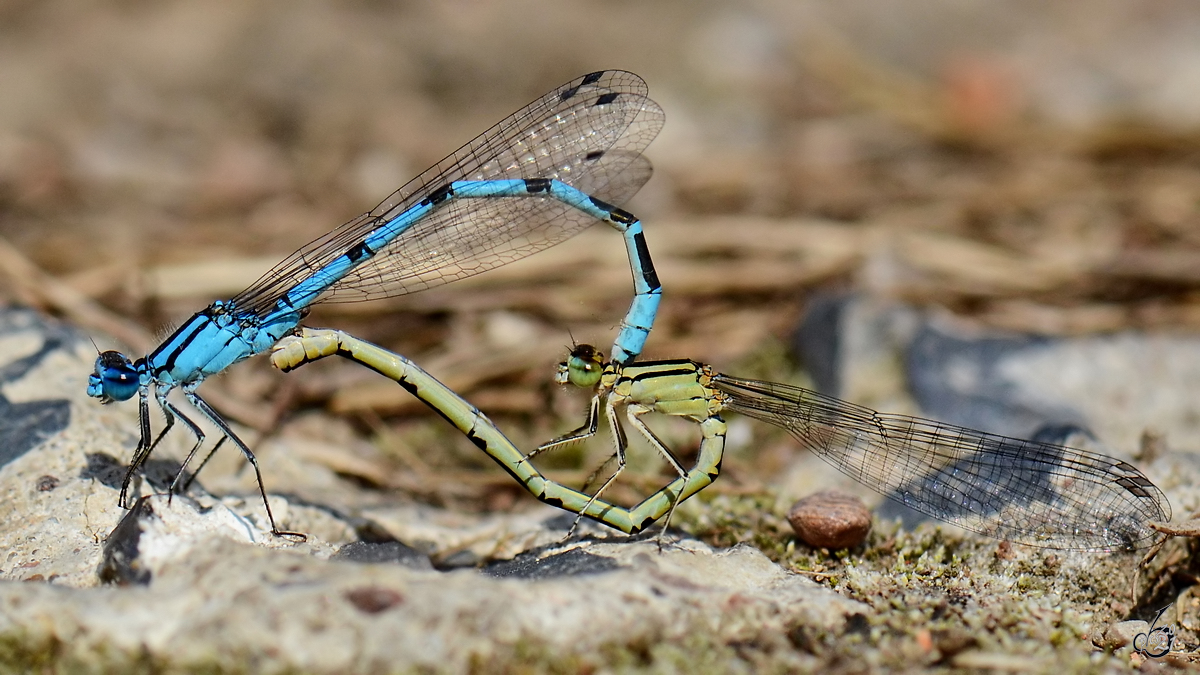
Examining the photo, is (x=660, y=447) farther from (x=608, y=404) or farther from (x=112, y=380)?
(x=112, y=380)

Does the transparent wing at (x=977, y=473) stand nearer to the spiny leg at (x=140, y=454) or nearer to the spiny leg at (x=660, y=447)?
the spiny leg at (x=660, y=447)

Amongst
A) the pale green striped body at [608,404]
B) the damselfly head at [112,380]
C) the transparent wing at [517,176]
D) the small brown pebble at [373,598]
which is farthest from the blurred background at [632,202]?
the small brown pebble at [373,598]

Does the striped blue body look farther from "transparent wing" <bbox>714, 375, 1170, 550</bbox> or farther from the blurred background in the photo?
"transparent wing" <bbox>714, 375, 1170, 550</bbox>

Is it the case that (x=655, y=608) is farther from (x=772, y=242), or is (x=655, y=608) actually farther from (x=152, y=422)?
(x=772, y=242)

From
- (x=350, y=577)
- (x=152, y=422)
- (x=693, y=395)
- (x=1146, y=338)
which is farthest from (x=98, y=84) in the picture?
(x=1146, y=338)

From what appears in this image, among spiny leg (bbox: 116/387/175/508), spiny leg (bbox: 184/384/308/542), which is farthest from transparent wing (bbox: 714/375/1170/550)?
spiny leg (bbox: 116/387/175/508)
